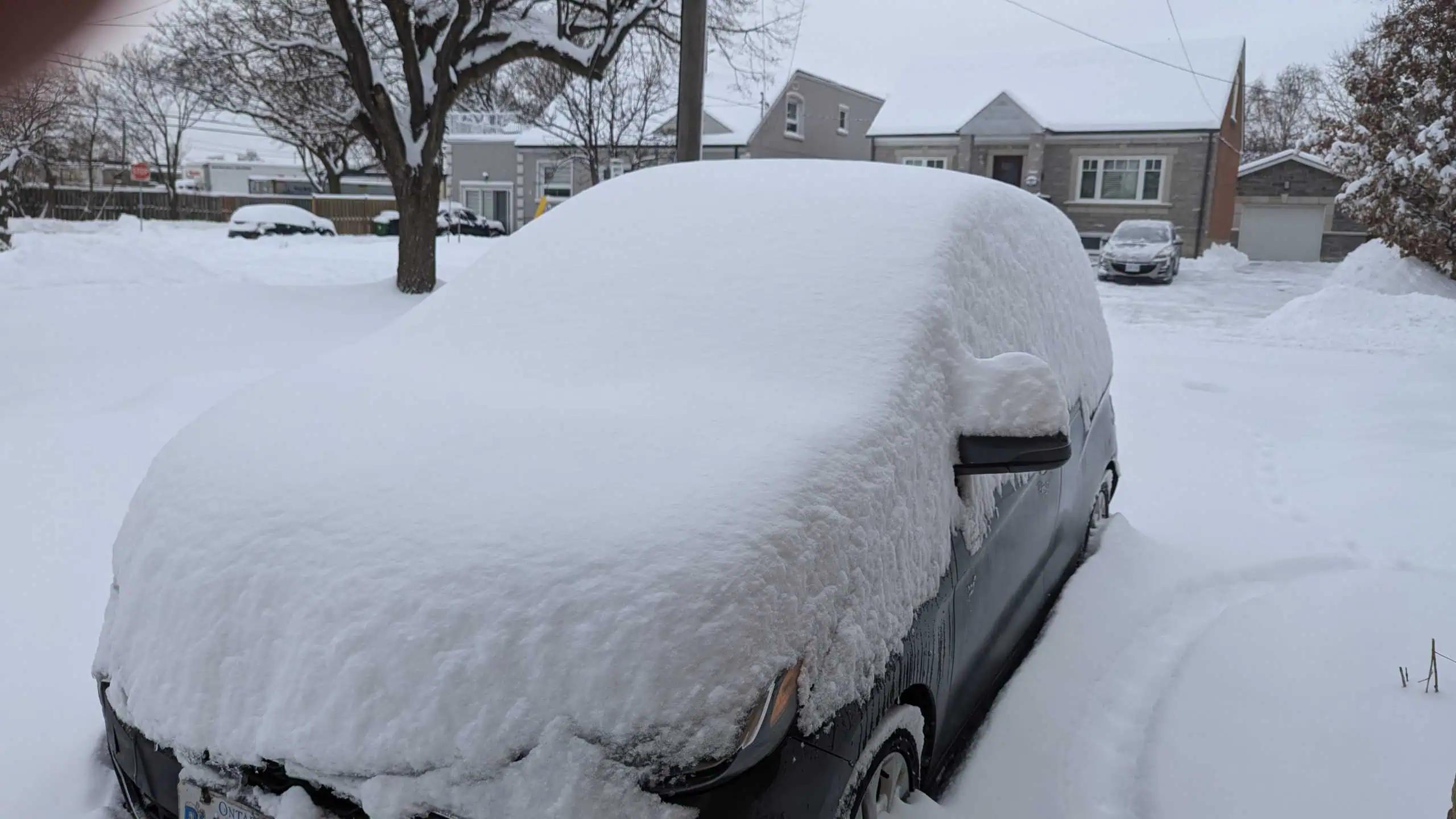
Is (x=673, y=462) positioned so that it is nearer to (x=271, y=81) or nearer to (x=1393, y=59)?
(x=271, y=81)

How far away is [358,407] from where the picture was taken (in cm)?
246

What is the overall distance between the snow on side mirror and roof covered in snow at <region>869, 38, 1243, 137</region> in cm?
3047

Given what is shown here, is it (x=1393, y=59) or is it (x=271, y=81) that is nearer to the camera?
(x=271, y=81)

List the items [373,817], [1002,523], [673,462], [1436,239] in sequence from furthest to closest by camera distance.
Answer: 1. [1436,239]
2. [1002,523]
3. [673,462]
4. [373,817]

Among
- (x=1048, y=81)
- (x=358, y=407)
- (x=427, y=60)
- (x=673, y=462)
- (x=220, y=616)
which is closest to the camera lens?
(x=220, y=616)

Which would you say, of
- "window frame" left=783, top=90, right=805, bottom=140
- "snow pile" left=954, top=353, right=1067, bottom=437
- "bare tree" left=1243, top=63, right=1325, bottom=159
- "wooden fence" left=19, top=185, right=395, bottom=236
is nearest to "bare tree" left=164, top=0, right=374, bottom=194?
"snow pile" left=954, top=353, right=1067, bottom=437

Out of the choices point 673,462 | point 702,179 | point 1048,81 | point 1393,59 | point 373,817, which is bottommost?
point 373,817

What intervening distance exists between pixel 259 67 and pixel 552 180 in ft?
73.2

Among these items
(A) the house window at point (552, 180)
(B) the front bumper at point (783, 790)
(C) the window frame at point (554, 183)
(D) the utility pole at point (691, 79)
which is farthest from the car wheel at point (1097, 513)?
(A) the house window at point (552, 180)

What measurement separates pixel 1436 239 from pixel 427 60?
16238 millimetres

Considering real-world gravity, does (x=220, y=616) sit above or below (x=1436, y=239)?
below

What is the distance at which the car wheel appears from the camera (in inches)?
167

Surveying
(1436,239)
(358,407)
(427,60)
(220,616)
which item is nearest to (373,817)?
(220,616)

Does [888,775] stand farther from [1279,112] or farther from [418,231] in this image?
[1279,112]
